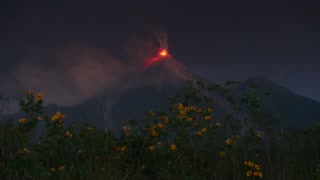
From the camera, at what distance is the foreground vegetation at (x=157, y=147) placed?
23.6ft

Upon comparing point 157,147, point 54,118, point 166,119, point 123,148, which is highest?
point 166,119

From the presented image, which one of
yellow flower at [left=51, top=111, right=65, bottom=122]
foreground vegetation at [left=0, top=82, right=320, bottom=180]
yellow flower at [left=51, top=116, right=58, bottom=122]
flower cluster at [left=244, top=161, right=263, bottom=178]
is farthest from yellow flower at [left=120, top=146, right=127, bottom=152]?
flower cluster at [left=244, top=161, right=263, bottom=178]

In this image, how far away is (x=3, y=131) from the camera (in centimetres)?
767

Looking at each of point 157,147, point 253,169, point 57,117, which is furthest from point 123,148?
point 253,169

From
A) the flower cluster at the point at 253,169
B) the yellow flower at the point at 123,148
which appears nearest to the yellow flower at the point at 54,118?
the yellow flower at the point at 123,148

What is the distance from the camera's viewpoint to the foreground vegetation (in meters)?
7.20

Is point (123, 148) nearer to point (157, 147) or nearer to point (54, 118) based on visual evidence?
point (157, 147)

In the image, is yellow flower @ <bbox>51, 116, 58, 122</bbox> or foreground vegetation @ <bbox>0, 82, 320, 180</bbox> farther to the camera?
yellow flower @ <bbox>51, 116, 58, 122</bbox>

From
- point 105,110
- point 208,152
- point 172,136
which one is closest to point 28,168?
point 105,110

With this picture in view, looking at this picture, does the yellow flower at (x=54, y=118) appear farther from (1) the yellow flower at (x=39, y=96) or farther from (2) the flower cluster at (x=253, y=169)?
(2) the flower cluster at (x=253, y=169)

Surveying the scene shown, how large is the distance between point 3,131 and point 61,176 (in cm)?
161

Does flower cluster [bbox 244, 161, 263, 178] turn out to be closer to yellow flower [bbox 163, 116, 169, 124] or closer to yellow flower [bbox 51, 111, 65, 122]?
yellow flower [bbox 163, 116, 169, 124]

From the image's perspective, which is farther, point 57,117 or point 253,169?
point 253,169

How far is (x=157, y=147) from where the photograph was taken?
8.70 m
